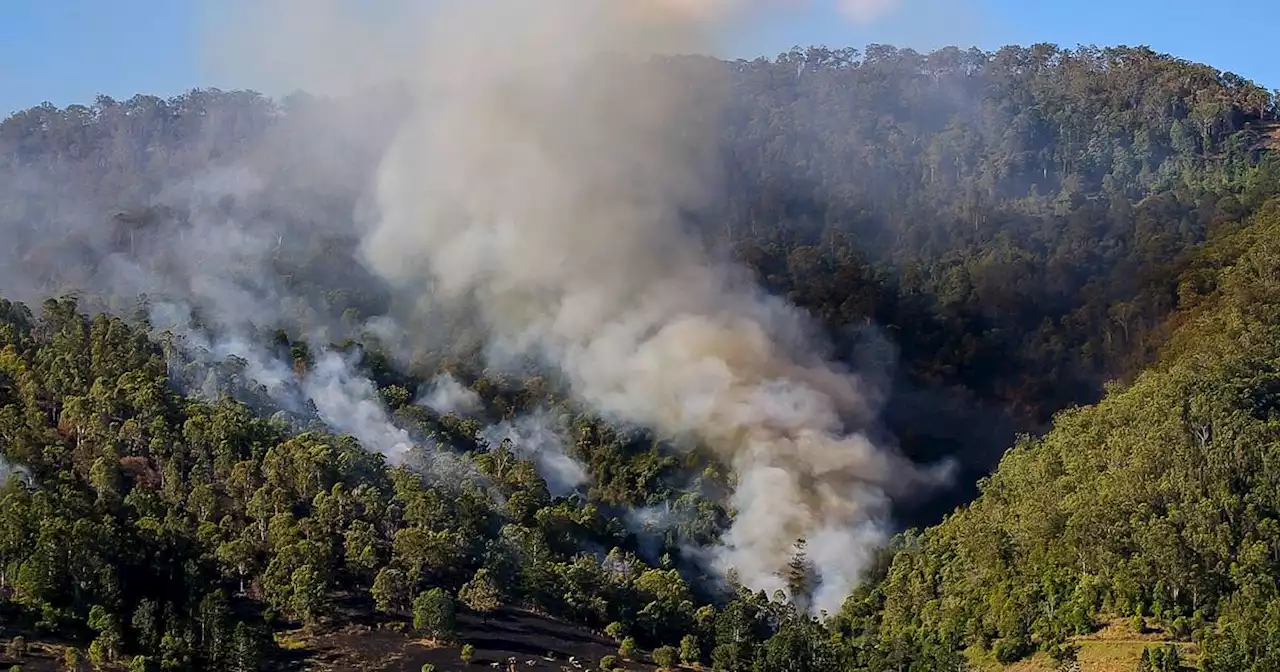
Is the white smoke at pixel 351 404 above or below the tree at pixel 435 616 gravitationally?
above

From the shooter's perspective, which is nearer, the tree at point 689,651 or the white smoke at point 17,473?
the tree at point 689,651

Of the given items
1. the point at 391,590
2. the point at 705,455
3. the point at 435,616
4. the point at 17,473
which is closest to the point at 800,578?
the point at 705,455

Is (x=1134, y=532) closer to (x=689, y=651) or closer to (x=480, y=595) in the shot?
(x=689, y=651)

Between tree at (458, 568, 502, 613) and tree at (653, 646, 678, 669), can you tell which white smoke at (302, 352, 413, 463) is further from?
tree at (653, 646, 678, 669)

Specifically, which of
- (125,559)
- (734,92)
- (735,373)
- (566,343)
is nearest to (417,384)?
(566,343)

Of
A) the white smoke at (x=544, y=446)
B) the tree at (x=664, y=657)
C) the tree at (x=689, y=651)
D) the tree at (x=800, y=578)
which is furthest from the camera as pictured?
the white smoke at (x=544, y=446)

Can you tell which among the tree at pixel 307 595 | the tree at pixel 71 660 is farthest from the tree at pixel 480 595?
the tree at pixel 71 660

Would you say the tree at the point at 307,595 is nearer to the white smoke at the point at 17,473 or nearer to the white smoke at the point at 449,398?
the white smoke at the point at 17,473

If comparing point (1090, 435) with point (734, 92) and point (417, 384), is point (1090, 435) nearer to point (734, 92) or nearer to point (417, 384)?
point (417, 384)

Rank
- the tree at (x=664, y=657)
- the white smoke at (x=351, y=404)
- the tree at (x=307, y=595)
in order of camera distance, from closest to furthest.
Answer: the tree at (x=307, y=595)
the tree at (x=664, y=657)
the white smoke at (x=351, y=404)
